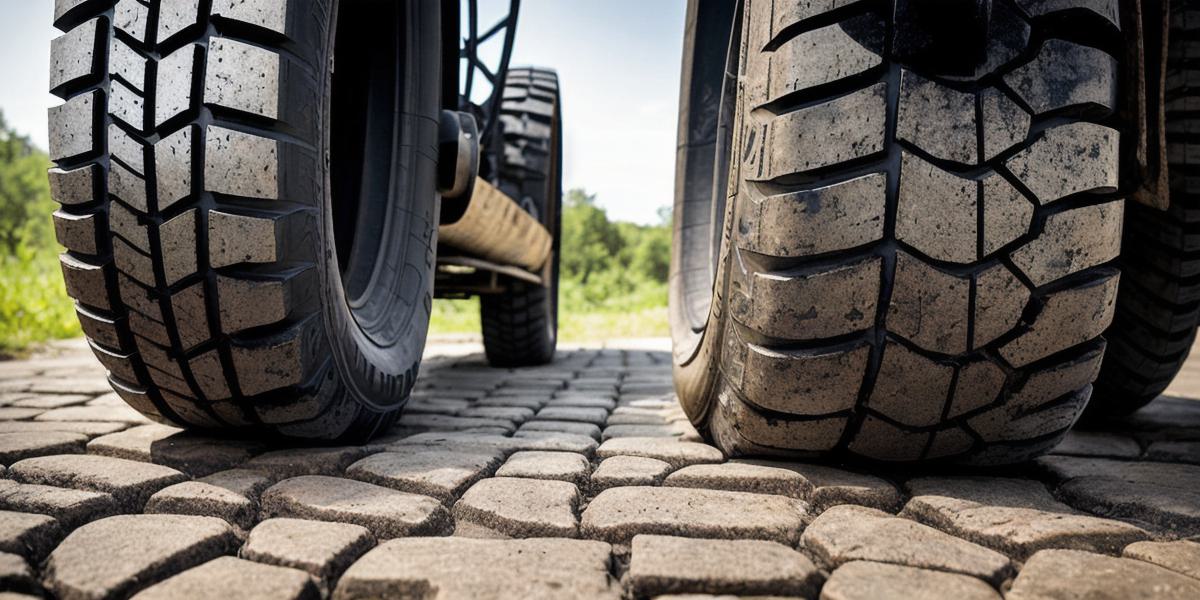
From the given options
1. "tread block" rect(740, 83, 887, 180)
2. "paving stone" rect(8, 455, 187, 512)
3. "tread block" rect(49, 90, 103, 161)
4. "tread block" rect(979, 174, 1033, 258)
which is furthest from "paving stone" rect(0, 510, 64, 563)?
"tread block" rect(979, 174, 1033, 258)

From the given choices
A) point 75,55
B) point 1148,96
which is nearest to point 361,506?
point 75,55

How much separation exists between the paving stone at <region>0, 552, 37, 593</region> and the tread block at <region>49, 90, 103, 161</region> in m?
0.67

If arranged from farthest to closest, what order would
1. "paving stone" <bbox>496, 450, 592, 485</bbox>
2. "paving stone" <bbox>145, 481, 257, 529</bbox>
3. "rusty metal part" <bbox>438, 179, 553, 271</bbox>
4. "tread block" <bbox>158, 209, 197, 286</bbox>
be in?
"rusty metal part" <bbox>438, 179, 553, 271</bbox> < "paving stone" <bbox>496, 450, 592, 485</bbox> < "tread block" <bbox>158, 209, 197, 286</bbox> < "paving stone" <bbox>145, 481, 257, 529</bbox>

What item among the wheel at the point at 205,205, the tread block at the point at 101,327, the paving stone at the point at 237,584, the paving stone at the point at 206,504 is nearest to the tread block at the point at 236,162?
the wheel at the point at 205,205

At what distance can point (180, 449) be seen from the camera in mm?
1242

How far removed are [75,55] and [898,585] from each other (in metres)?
1.45

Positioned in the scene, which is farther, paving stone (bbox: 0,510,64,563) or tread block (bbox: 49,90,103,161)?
tread block (bbox: 49,90,103,161)

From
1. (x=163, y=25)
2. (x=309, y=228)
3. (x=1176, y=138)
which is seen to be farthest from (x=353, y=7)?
(x=1176, y=138)

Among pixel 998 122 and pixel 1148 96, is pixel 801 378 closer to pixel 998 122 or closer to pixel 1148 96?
pixel 998 122

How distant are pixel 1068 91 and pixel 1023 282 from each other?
0.27 metres

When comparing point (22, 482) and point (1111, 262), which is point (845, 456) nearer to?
point (1111, 262)

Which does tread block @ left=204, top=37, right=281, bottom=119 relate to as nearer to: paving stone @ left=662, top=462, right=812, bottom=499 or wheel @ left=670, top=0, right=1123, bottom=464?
wheel @ left=670, top=0, right=1123, bottom=464

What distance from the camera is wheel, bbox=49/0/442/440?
3.42ft

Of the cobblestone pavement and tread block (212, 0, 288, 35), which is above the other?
tread block (212, 0, 288, 35)
